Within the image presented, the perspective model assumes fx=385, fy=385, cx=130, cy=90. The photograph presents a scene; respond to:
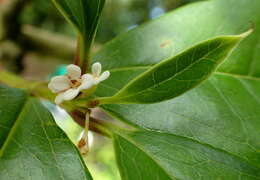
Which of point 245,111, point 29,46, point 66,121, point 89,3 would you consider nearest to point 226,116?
point 245,111

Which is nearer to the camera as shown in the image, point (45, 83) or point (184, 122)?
point (184, 122)

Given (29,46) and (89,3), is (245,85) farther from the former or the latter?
(29,46)

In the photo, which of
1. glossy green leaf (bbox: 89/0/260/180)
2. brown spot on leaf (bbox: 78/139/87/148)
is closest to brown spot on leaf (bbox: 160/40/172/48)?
glossy green leaf (bbox: 89/0/260/180)

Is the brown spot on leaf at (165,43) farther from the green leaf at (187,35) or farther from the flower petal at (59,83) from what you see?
the flower petal at (59,83)

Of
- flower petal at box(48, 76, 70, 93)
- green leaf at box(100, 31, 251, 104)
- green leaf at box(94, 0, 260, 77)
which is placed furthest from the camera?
green leaf at box(94, 0, 260, 77)

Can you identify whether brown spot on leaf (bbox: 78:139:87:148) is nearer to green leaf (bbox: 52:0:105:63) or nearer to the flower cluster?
the flower cluster

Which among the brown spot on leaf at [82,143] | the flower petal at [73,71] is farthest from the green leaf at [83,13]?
the brown spot on leaf at [82,143]

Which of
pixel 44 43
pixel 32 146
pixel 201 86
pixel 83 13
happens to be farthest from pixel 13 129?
pixel 44 43
